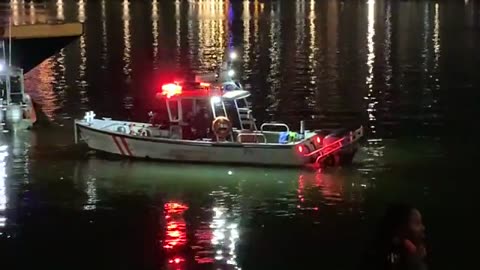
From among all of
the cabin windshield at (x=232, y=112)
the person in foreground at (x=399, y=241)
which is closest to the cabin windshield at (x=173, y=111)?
the cabin windshield at (x=232, y=112)

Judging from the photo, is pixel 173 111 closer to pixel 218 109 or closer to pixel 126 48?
pixel 218 109

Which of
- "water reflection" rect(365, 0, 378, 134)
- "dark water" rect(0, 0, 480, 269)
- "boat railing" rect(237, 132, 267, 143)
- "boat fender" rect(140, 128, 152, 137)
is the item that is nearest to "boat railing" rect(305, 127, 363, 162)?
"dark water" rect(0, 0, 480, 269)

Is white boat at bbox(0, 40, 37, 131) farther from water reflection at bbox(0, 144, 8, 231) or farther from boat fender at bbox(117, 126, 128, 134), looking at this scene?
boat fender at bbox(117, 126, 128, 134)

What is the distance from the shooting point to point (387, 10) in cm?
12081

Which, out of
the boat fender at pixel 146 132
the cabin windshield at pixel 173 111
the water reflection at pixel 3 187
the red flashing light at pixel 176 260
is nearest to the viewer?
the red flashing light at pixel 176 260

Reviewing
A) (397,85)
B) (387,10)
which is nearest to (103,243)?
(397,85)

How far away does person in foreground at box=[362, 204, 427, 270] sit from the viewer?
7.04 metres

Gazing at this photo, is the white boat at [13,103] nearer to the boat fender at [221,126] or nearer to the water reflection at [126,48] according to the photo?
the boat fender at [221,126]

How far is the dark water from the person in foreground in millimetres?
7975

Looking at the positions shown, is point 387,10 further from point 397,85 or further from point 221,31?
point 397,85

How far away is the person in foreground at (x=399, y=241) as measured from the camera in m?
7.04

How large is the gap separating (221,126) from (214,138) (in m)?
0.56

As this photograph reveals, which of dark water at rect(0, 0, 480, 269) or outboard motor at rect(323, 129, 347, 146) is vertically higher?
outboard motor at rect(323, 129, 347, 146)

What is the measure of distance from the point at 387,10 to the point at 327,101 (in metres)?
88.4
